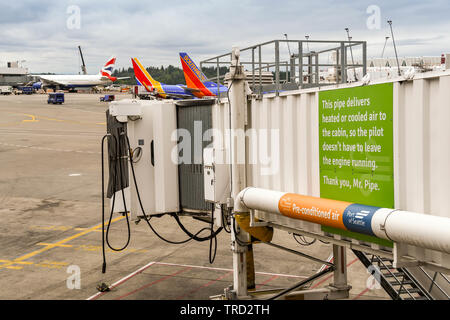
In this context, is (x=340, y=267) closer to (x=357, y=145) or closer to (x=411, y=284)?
(x=411, y=284)

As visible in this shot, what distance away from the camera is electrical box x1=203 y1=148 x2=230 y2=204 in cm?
1173

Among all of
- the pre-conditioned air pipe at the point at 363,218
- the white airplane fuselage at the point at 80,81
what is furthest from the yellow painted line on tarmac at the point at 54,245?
the white airplane fuselage at the point at 80,81

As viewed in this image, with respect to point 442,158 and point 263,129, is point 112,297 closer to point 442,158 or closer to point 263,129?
point 263,129

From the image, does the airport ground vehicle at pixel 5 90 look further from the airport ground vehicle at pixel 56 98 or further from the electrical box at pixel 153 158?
the electrical box at pixel 153 158

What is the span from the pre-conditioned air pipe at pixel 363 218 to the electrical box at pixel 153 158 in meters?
3.30

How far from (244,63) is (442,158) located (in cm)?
549

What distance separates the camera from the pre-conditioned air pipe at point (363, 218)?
6.75 metres

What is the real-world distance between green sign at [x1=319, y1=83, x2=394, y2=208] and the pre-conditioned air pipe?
0.80 feet

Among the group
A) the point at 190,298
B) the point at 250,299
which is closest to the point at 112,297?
the point at 190,298

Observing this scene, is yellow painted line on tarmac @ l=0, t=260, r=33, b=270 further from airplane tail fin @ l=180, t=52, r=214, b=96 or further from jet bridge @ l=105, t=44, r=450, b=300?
airplane tail fin @ l=180, t=52, r=214, b=96

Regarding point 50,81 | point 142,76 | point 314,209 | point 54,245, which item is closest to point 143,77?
point 142,76

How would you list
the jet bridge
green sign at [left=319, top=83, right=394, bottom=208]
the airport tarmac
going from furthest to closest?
the airport tarmac
green sign at [left=319, top=83, right=394, bottom=208]
the jet bridge

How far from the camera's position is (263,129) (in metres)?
10.9

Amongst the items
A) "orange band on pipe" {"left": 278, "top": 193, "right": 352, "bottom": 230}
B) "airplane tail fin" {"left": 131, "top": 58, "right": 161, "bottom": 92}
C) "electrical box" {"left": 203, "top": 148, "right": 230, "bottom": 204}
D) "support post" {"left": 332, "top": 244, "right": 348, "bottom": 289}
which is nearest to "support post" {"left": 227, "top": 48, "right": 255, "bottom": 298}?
"electrical box" {"left": 203, "top": 148, "right": 230, "bottom": 204}
